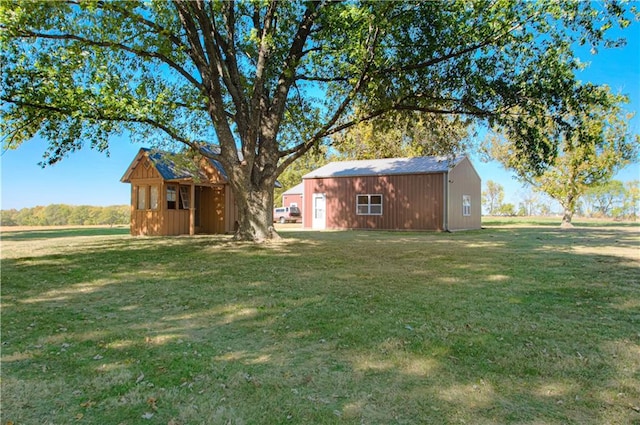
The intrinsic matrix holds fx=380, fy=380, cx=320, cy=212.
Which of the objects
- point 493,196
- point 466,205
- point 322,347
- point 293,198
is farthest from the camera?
point 493,196

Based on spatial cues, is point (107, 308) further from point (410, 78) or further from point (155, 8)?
point (410, 78)

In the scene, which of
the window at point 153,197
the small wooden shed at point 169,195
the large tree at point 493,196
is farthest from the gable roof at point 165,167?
the large tree at point 493,196

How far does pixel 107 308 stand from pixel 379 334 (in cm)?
353

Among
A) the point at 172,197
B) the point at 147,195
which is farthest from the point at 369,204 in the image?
the point at 147,195

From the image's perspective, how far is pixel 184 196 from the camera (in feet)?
58.5

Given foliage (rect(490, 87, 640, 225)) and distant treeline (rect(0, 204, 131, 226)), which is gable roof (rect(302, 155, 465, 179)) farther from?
distant treeline (rect(0, 204, 131, 226))

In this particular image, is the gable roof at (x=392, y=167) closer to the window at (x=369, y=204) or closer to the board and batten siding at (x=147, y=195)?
the window at (x=369, y=204)

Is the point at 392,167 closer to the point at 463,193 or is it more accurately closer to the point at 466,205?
the point at 463,193

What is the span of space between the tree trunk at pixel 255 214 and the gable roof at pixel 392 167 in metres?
10.4

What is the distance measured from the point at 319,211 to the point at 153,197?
32.8ft

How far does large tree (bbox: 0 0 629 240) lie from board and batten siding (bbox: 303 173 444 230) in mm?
7919

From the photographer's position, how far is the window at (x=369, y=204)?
71.1 feet

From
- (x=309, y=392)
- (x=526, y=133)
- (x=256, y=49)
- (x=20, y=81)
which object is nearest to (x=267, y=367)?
(x=309, y=392)

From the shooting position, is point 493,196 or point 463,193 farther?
point 493,196
